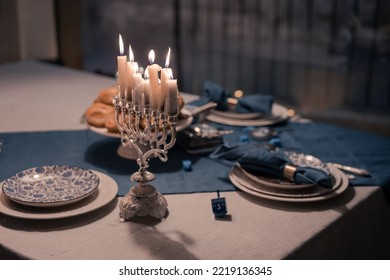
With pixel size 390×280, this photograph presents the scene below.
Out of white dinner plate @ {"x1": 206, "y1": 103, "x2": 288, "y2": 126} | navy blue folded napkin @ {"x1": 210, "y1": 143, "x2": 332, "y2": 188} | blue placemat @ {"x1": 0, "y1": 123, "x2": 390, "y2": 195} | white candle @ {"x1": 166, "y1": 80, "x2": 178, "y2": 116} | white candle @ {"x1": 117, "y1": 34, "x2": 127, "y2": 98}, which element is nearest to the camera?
white candle @ {"x1": 166, "y1": 80, "x2": 178, "y2": 116}

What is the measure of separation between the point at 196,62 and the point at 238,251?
303 cm

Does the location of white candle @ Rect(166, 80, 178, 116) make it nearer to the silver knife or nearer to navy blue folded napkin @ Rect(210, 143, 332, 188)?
navy blue folded napkin @ Rect(210, 143, 332, 188)

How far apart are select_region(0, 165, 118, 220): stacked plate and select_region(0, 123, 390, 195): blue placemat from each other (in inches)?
3.1

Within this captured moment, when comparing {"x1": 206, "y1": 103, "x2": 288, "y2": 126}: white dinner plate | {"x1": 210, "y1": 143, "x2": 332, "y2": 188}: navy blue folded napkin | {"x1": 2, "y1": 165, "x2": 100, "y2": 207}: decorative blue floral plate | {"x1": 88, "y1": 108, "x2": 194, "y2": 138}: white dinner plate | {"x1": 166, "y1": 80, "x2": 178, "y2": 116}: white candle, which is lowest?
{"x1": 206, "y1": 103, "x2": 288, "y2": 126}: white dinner plate

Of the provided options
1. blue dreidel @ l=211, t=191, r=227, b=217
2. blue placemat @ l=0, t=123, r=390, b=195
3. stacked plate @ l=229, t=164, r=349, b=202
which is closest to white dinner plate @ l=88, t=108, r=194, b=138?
blue placemat @ l=0, t=123, r=390, b=195

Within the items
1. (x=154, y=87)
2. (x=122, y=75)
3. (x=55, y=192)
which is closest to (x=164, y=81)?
(x=154, y=87)

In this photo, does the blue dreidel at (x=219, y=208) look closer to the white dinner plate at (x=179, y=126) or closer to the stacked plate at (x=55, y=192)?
the stacked plate at (x=55, y=192)

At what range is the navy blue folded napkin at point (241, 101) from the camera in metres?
1.90

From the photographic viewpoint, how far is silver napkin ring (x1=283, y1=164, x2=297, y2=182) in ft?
4.38

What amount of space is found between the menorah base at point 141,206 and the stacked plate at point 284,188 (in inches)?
9.0

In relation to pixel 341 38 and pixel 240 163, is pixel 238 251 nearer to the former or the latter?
pixel 240 163

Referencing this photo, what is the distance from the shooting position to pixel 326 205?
1.29 meters

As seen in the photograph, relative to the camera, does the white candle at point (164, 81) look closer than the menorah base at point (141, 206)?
Yes

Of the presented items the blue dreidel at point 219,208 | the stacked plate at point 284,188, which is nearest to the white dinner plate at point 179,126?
the stacked plate at point 284,188
